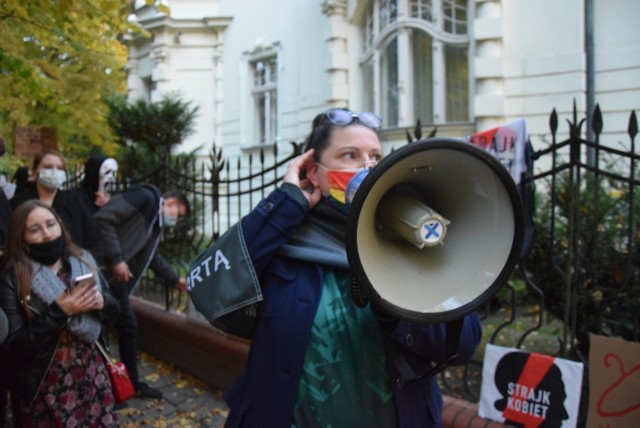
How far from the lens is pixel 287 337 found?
1576mm

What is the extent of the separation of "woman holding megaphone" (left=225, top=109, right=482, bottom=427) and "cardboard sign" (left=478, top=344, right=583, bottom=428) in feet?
→ 3.95

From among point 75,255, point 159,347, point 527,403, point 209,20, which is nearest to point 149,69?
point 209,20

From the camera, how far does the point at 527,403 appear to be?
269 centimetres

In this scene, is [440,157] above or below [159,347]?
above

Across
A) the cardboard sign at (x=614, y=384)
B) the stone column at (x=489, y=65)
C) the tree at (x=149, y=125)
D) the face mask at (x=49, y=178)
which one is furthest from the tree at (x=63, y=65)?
the stone column at (x=489, y=65)

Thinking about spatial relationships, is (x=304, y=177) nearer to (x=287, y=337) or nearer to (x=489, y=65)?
(x=287, y=337)

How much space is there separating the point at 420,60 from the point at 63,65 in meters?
6.51

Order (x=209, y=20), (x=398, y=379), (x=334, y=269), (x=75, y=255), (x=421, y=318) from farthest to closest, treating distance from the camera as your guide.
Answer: (x=209, y=20)
(x=75, y=255)
(x=334, y=269)
(x=398, y=379)
(x=421, y=318)

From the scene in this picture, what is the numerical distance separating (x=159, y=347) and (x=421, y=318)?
4.38 meters

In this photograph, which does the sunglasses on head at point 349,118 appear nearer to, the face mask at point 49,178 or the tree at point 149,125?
the face mask at point 49,178

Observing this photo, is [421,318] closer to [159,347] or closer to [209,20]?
[159,347]

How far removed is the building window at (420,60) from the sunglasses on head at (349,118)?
9.14 m

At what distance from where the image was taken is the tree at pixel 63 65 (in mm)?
4598

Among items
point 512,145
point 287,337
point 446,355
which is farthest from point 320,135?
point 512,145
